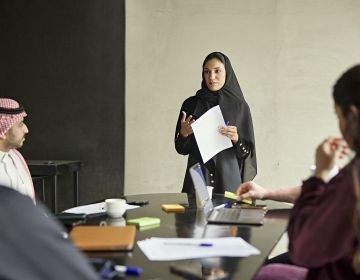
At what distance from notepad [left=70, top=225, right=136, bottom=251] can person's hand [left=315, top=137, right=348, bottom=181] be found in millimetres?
611

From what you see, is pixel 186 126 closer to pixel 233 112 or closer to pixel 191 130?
pixel 191 130

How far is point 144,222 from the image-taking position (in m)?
1.82

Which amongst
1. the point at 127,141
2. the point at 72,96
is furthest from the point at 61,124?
the point at 127,141

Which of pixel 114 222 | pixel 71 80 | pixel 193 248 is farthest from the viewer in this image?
pixel 71 80

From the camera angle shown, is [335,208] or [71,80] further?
[71,80]

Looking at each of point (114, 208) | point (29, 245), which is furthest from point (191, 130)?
point (29, 245)

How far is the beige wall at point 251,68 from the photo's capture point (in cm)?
401

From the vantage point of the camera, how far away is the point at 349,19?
3953 millimetres

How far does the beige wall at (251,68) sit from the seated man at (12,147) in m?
1.50

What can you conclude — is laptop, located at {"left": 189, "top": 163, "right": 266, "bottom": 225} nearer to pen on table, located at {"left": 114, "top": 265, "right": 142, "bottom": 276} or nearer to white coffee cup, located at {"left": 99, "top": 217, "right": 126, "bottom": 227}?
white coffee cup, located at {"left": 99, "top": 217, "right": 126, "bottom": 227}

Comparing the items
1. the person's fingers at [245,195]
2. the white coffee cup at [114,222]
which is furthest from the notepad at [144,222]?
the person's fingers at [245,195]

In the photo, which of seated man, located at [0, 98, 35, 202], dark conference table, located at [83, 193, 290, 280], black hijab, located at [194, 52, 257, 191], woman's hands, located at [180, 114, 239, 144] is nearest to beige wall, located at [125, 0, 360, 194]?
black hijab, located at [194, 52, 257, 191]

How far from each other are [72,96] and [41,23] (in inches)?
28.7

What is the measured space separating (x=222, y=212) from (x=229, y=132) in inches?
34.0
